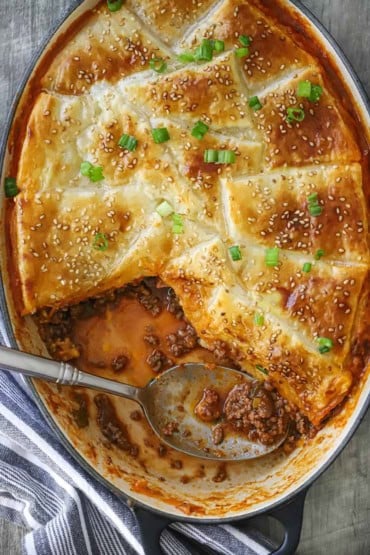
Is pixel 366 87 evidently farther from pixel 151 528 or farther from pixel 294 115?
pixel 151 528

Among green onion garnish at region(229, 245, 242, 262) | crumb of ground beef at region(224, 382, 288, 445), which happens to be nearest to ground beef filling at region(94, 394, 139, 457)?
crumb of ground beef at region(224, 382, 288, 445)

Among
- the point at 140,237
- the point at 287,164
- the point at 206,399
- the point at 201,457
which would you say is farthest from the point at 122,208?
the point at 201,457

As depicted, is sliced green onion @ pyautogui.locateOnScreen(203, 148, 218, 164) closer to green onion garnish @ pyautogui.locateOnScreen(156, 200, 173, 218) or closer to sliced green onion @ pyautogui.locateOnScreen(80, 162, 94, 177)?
green onion garnish @ pyautogui.locateOnScreen(156, 200, 173, 218)

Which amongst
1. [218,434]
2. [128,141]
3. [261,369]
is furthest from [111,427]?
[128,141]

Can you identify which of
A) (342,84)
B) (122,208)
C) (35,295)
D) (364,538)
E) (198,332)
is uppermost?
(342,84)

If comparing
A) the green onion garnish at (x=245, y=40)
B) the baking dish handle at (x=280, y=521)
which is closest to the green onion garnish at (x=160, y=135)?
the green onion garnish at (x=245, y=40)

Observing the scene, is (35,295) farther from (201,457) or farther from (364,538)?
(364,538)
